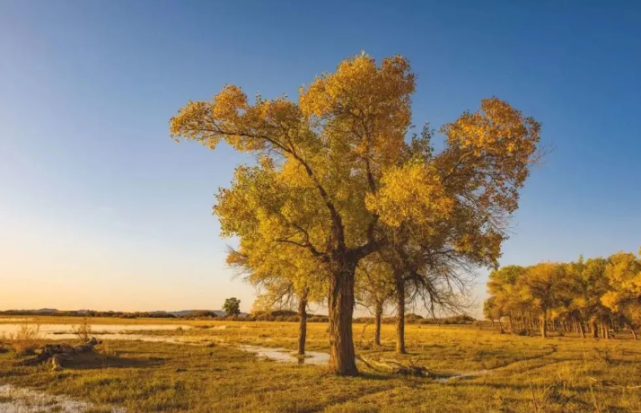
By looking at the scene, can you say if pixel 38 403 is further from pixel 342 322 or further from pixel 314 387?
pixel 342 322

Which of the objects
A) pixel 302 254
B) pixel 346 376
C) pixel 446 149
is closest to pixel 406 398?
pixel 346 376

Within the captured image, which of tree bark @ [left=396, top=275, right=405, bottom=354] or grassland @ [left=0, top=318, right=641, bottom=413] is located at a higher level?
tree bark @ [left=396, top=275, right=405, bottom=354]

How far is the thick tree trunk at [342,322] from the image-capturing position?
21422 mm

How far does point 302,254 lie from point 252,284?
11973mm

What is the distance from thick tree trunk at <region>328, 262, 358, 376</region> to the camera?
21.4 m

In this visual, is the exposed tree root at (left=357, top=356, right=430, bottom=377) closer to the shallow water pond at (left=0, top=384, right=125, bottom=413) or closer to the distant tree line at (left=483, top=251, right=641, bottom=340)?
the shallow water pond at (left=0, top=384, right=125, bottom=413)

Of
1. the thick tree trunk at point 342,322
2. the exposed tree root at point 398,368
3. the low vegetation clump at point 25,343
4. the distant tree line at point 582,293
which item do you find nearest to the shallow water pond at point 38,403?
the thick tree trunk at point 342,322

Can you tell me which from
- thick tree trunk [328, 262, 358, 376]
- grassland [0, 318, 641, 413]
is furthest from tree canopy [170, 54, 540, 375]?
grassland [0, 318, 641, 413]

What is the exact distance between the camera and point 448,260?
27531mm

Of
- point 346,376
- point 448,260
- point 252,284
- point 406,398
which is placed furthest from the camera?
point 252,284

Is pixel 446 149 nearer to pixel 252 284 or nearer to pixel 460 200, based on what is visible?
pixel 460 200

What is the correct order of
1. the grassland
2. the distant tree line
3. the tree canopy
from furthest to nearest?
the distant tree line, the tree canopy, the grassland

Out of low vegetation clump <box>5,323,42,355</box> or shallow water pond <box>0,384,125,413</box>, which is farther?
low vegetation clump <box>5,323,42,355</box>

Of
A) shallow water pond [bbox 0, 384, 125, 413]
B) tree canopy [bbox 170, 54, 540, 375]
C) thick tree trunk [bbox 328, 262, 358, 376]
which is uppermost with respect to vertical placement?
tree canopy [bbox 170, 54, 540, 375]
